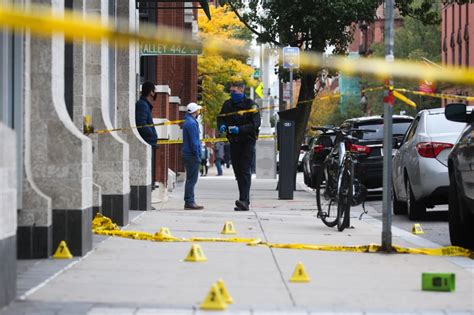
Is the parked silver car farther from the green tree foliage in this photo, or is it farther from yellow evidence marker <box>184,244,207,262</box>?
the green tree foliage

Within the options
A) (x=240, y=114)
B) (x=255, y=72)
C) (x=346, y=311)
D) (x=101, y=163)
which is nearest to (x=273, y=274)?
(x=346, y=311)

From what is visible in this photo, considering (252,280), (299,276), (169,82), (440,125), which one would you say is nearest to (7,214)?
(252,280)

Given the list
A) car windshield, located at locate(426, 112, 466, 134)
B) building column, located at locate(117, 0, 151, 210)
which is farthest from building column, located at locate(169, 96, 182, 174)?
car windshield, located at locate(426, 112, 466, 134)

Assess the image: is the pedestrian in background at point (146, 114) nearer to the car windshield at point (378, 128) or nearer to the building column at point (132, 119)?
the building column at point (132, 119)

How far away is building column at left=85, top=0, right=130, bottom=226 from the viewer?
1376cm

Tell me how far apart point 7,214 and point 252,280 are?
90.2 inches

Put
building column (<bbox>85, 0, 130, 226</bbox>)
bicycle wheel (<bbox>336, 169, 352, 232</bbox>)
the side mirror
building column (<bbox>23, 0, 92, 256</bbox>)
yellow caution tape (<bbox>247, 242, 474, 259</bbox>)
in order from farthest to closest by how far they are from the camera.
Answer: bicycle wheel (<bbox>336, 169, 352, 232</bbox>) → building column (<bbox>85, 0, 130, 226</bbox>) → the side mirror → yellow caution tape (<bbox>247, 242, 474, 259</bbox>) → building column (<bbox>23, 0, 92, 256</bbox>)

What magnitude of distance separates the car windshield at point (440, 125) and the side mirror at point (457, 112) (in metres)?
4.53

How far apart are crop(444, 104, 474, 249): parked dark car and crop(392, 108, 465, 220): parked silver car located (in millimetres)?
3727

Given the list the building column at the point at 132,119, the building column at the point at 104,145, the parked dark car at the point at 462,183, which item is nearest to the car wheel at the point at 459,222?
the parked dark car at the point at 462,183

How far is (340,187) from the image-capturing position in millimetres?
14125

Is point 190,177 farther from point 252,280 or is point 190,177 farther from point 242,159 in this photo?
point 252,280

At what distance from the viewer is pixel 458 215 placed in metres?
12.1

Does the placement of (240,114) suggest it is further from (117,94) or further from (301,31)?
(301,31)
